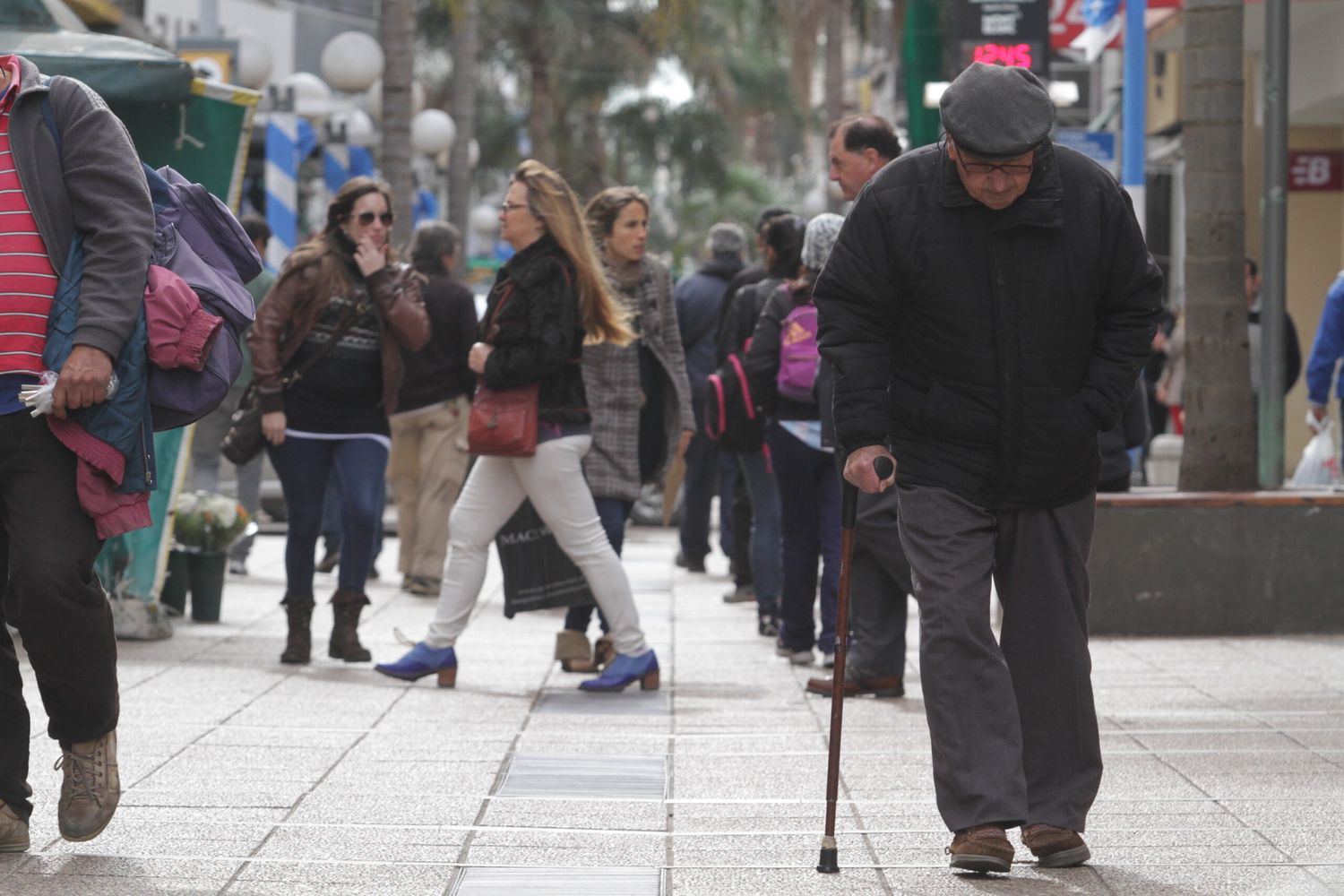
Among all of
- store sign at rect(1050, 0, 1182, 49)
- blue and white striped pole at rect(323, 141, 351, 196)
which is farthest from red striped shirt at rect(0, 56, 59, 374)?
blue and white striped pole at rect(323, 141, 351, 196)

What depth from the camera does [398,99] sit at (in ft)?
60.3

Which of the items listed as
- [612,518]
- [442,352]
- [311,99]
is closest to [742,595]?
[442,352]

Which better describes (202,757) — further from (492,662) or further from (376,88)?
(376,88)

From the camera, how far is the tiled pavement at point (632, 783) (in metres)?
4.81

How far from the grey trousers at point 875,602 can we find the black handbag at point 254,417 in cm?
223

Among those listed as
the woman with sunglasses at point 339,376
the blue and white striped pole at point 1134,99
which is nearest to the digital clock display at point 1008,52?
the blue and white striped pole at point 1134,99

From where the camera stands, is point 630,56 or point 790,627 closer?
point 790,627

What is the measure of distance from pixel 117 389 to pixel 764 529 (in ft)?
17.1

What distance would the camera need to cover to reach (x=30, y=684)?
7.82 meters

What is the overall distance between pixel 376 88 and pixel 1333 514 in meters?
17.0

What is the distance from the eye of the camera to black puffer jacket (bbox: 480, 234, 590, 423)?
774cm

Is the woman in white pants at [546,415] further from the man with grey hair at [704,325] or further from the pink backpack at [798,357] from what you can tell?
the man with grey hair at [704,325]

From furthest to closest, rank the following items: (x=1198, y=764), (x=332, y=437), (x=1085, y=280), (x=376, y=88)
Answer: (x=376, y=88)
(x=332, y=437)
(x=1198, y=764)
(x=1085, y=280)

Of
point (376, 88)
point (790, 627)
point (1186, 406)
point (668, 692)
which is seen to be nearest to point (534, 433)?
point (668, 692)
